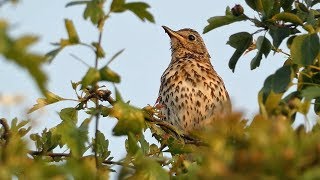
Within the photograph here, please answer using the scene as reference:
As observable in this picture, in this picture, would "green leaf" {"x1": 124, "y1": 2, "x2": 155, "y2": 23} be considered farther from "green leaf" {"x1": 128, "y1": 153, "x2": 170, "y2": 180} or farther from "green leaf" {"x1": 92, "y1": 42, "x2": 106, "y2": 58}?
"green leaf" {"x1": 128, "y1": 153, "x2": 170, "y2": 180}

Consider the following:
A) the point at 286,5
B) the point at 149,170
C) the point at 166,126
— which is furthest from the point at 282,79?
the point at 149,170

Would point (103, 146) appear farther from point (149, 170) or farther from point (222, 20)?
point (149, 170)

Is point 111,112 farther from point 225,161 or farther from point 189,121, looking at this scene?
point 189,121

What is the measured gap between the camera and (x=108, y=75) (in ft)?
9.15

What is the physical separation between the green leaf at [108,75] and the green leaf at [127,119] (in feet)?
1.54

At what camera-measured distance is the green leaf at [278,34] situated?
4.74 meters

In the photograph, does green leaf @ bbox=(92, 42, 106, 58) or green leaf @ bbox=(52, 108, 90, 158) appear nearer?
green leaf @ bbox=(92, 42, 106, 58)

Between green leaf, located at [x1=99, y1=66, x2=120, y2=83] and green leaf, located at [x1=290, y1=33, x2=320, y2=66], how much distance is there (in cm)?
168

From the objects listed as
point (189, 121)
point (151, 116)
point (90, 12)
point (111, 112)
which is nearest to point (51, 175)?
point (90, 12)

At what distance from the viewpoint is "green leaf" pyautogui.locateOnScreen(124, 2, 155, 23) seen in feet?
10.00

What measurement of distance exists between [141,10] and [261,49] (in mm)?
1896

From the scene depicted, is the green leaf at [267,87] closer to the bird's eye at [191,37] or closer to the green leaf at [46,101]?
the green leaf at [46,101]

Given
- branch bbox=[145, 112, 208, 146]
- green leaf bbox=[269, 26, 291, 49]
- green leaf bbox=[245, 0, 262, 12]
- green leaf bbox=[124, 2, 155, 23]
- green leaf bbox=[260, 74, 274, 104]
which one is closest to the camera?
green leaf bbox=[124, 2, 155, 23]

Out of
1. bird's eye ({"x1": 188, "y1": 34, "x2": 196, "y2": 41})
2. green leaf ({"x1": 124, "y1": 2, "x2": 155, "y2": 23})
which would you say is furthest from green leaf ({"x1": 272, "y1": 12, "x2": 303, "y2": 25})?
bird's eye ({"x1": 188, "y1": 34, "x2": 196, "y2": 41})
